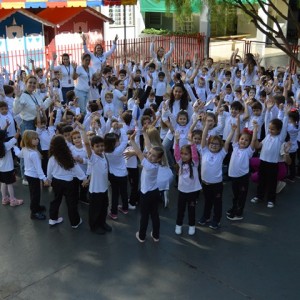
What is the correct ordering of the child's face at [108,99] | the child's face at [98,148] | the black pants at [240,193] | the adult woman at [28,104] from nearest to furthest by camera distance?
the child's face at [98,148] < the black pants at [240,193] < the adult woman at [28,104] < the child's face at [108,99]

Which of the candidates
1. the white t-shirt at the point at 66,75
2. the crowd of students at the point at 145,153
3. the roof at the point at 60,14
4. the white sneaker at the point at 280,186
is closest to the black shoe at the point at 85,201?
the crowd of students at the point at 145,153

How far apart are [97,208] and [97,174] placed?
45 centimetres

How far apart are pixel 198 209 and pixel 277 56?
56.7 feet

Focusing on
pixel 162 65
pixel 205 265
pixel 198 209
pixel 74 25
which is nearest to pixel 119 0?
pixel 74 25

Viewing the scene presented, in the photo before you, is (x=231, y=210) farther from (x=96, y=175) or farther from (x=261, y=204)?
(x=96, y=175)

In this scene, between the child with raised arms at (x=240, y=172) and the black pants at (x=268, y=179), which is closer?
the child with raised arms at (x=240, y=172)

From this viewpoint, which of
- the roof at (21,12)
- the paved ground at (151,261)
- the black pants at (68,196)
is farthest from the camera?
the roof at (21,12)

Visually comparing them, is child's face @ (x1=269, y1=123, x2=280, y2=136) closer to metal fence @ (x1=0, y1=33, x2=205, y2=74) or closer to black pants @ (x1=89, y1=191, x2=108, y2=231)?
black pants @ (x1=89, y1=191, x2=108, y2=231)

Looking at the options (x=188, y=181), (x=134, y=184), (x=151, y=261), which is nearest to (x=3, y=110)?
(x=134, y=184)

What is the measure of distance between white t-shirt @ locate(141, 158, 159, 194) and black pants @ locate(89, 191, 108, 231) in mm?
635

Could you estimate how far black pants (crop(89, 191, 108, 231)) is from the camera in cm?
534

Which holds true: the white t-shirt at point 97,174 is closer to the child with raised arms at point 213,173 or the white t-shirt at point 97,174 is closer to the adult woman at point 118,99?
the child with raised arms at point 213,173

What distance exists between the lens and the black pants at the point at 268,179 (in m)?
6.19

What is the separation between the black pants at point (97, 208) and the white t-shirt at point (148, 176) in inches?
25.0
